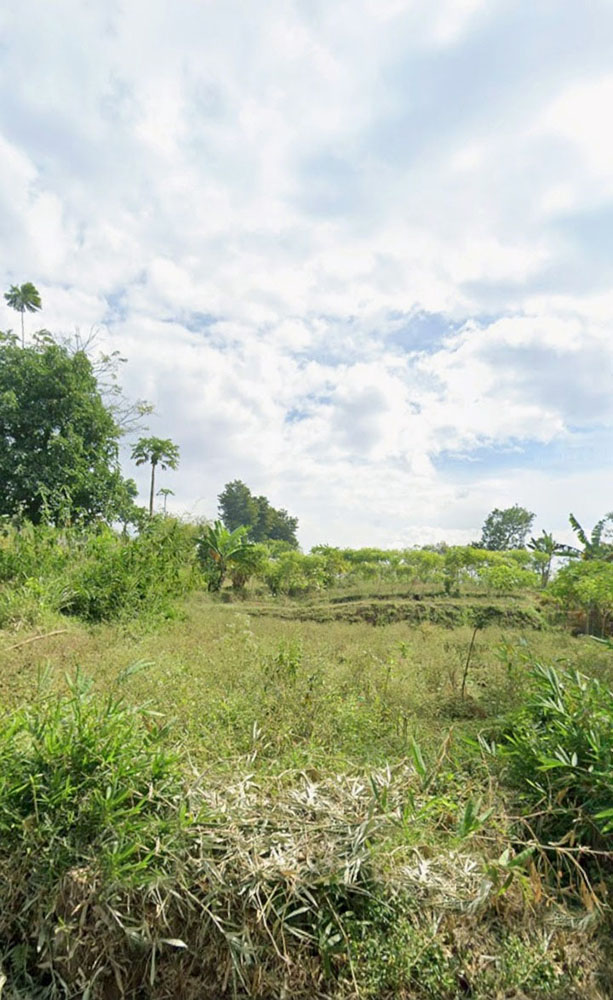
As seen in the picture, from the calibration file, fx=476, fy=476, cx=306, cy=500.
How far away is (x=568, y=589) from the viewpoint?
20.0ft

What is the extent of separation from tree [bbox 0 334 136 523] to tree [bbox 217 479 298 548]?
81.1ft

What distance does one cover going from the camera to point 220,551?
13.0 meters

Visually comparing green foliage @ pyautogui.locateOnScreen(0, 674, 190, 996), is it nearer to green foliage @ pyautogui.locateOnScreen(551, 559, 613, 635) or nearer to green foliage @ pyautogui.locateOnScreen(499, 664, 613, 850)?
green foliage @ pyautogui.locateOnScreen(499, 664, 613, 850)

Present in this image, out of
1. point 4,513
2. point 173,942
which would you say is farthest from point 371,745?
point 4,513

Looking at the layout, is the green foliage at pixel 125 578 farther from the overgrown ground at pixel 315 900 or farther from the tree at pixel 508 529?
the tree at pixel 508 529

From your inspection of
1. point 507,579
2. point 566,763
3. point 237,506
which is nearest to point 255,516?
point 237,506

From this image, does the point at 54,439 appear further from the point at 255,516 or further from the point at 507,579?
the point at 255,516

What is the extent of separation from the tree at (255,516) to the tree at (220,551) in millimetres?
23817

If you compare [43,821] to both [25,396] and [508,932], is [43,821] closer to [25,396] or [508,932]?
[508,932]

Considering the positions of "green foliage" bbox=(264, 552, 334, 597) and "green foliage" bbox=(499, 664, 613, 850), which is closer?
"green foliage" bbox=(499, 664, 613, 850)

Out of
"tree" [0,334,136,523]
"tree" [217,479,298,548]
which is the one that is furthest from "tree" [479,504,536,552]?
"tree" [0,334,136,523]

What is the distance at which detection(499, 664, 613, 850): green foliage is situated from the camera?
155 cm

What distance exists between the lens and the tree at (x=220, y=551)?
1300 cm

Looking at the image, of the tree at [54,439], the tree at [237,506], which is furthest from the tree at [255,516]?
the tree at [54,439]
